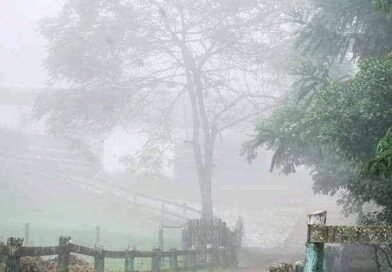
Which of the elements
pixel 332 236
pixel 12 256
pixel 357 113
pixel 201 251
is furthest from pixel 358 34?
pixel 332 236

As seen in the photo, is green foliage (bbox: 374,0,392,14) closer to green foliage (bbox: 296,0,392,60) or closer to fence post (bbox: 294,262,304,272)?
green foliage (bbox: 296,0,392,60)

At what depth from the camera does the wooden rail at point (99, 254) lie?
7008 millimetres

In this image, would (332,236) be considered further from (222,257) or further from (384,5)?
(222,257)

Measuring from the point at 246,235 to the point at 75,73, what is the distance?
460 inches

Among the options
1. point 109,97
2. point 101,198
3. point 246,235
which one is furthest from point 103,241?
point 101,198

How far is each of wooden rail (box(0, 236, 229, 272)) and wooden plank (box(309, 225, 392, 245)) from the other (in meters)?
4.69

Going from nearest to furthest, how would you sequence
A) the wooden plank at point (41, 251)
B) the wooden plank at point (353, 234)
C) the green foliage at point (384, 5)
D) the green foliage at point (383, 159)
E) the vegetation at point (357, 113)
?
the wooden plank at point (353, 234), the green foliage at point (383, 159), the wooden plank at point (41, 251), the green foliage at point (384, 5), the vegetation at point (357, 113)

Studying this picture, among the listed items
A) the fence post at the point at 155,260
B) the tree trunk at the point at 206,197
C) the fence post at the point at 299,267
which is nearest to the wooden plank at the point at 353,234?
the fence post at the point at 299,267

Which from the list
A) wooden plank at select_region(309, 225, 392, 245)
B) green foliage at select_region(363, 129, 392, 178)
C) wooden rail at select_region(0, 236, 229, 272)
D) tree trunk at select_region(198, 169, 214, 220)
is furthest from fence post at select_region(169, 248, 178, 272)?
wooden plank at select_region(309, 225, 392, 245)

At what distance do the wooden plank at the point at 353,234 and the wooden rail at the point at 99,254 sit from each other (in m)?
4.69

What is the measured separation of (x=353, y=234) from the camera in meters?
3.91

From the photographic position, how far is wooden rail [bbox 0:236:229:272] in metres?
7.01

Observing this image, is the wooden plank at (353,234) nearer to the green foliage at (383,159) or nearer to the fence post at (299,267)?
the green foliage at (383,159)

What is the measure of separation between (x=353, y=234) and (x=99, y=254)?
6.61m
